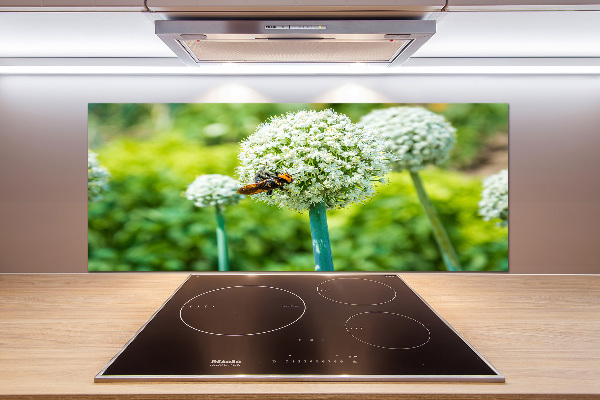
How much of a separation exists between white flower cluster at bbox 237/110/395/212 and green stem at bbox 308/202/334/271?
47 millimetres

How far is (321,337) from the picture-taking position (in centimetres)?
91

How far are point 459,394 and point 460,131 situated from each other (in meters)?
1.28

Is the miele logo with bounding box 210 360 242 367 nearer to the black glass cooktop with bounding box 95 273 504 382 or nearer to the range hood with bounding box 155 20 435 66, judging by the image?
the black glass cooktop with bounding box 95 273 504 382

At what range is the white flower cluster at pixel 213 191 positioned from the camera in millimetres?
1728

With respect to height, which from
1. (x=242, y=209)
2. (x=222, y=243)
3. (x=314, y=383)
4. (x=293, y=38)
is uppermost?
(x=293, y=38)

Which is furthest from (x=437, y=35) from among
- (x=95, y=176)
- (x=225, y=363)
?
(x=95, y=176)

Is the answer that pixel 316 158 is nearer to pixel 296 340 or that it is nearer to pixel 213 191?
pixel 213 191

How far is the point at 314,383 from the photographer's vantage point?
73cm

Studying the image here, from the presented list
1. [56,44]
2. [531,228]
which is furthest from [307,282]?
[56,44]

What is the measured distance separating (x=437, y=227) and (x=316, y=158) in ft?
2.15

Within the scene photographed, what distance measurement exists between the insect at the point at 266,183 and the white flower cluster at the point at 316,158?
2 centimetres

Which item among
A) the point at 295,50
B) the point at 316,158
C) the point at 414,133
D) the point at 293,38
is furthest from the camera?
the point at 414,133

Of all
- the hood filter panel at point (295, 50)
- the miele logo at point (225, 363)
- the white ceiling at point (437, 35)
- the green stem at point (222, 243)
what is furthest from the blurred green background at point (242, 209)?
the miele logo at point (225, 363)

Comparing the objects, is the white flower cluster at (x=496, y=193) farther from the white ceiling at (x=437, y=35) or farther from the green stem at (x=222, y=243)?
the green stem at (x=222, y=243)
